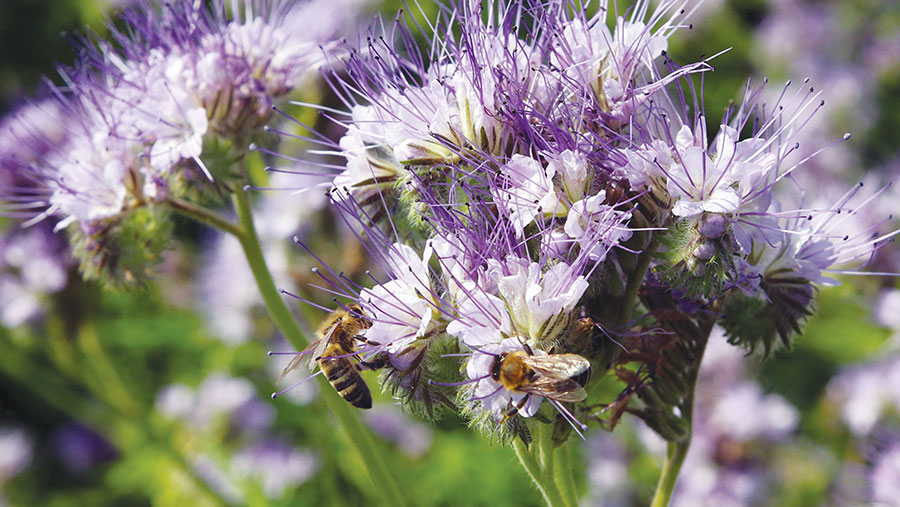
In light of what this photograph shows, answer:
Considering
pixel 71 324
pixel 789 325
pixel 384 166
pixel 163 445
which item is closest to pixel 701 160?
pixel 789 325

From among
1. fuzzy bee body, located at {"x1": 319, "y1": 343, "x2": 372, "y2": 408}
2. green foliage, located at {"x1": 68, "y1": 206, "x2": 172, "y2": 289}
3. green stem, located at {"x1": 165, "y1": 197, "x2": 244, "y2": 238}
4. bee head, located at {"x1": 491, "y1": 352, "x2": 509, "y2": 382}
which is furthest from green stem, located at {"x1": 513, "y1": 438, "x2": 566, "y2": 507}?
green foliage, located at {"x1": 68, "y1": 206, "x2": 172, "y2": 289}

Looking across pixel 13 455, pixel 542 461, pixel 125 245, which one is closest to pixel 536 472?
Result: pixel 542 461

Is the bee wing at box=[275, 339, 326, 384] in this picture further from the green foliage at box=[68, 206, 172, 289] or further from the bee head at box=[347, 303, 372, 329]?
the green foliage at box=[68, 206, 172, 289]

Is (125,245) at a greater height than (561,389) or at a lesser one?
greater

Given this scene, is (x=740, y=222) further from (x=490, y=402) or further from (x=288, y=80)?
(x=288, y=80)

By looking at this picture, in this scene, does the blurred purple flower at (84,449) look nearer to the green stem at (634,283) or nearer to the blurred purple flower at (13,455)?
the blurred purple flower at (13,455)

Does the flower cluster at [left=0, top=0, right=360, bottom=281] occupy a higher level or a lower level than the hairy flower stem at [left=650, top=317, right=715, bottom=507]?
higher

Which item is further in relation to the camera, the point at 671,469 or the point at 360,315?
the point at 671,469

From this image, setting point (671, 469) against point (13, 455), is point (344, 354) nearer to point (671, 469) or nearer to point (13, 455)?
point (671, 469)
